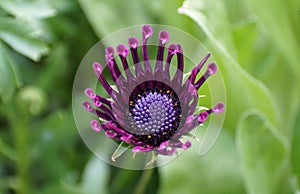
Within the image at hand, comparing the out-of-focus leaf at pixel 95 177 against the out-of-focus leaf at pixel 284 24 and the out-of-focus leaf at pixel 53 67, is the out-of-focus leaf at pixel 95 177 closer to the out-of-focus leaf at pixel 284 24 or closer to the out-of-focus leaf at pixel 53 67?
the out-of-focus leaf at pixel 53 67

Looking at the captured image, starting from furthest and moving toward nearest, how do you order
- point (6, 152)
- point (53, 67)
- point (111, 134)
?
point (53, 67)
point (6, 152)
point (111, 134)

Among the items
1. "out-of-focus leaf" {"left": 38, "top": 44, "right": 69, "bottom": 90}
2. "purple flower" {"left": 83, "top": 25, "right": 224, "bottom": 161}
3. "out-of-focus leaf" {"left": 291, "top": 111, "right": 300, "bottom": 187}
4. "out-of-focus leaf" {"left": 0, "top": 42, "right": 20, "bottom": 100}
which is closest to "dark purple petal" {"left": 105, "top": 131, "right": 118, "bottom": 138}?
"purple flower" {"left": 83, "top": 25, "right": 224, "bottom": 161}

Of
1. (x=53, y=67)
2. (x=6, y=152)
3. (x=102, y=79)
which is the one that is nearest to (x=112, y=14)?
(x=53, y=67)

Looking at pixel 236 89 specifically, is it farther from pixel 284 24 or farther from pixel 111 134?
pixel 111 134

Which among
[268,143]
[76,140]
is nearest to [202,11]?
[268,143]

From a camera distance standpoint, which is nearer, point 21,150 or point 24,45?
point 24,45

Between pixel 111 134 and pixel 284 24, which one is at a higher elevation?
pixel 284 24
